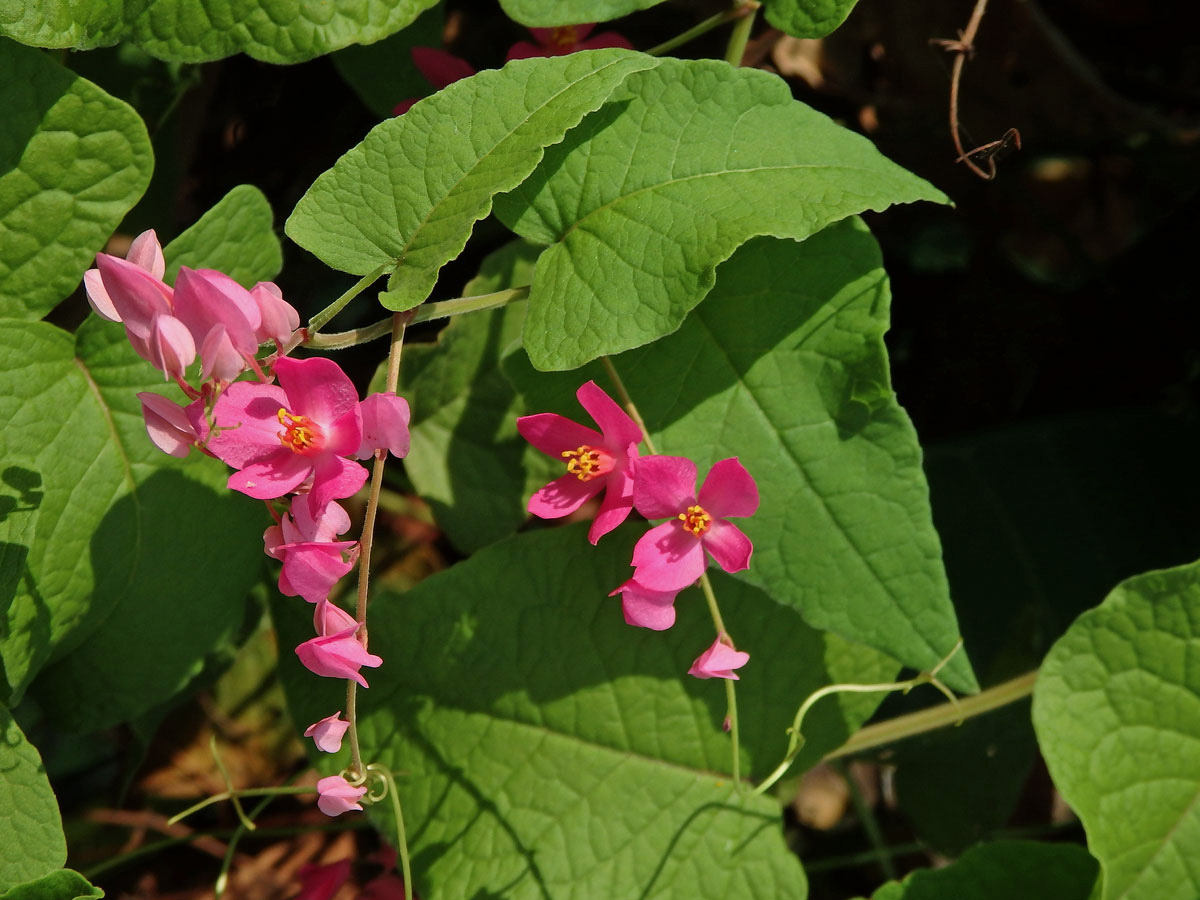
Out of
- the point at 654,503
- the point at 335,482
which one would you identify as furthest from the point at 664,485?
the point at 335,482

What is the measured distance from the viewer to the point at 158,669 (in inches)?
41.3

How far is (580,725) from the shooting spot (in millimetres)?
1034

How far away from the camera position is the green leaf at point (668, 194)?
79cm

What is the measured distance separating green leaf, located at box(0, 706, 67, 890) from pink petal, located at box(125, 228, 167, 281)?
1.58ft

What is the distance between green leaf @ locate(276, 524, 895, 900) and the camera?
1.01 meters

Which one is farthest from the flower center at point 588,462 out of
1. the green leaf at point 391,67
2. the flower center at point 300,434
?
the green leaf at point 391,67

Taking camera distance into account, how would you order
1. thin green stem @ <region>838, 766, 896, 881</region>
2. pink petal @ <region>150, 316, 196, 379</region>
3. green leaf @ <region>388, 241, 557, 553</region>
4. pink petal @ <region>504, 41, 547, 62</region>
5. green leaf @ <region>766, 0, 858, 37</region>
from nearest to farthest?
1. pink petal @ <region>150, 316, 196, 379</region>
2. green leaf @ <region>766, 0, 858, 37</region>
3. pink petal @ <region>504, 41, 547, 62</region>
4. green leaf @ <region>388, 241, 557, 553</region>
5. thin green stem @ <region>838, 766, 896, 881</region>

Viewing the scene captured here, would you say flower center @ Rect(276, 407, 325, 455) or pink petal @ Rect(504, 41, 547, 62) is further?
pink petal @ Rect(504, 41, 547, 62)

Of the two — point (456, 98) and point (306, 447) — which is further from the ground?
point (456, 98)

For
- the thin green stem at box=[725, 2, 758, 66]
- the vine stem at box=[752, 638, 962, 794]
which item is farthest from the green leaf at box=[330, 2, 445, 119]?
the vine stem at box=[752, 638, 962, 794]

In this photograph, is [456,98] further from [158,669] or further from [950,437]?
[950,437]

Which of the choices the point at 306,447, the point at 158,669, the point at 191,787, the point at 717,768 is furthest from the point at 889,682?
the point at 191,787

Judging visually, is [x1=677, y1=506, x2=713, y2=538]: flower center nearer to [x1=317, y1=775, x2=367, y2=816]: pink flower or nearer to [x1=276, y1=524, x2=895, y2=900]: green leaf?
[x1=276, y1=524, x2=895, y2=900]: green leaf

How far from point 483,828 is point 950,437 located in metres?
0.85
